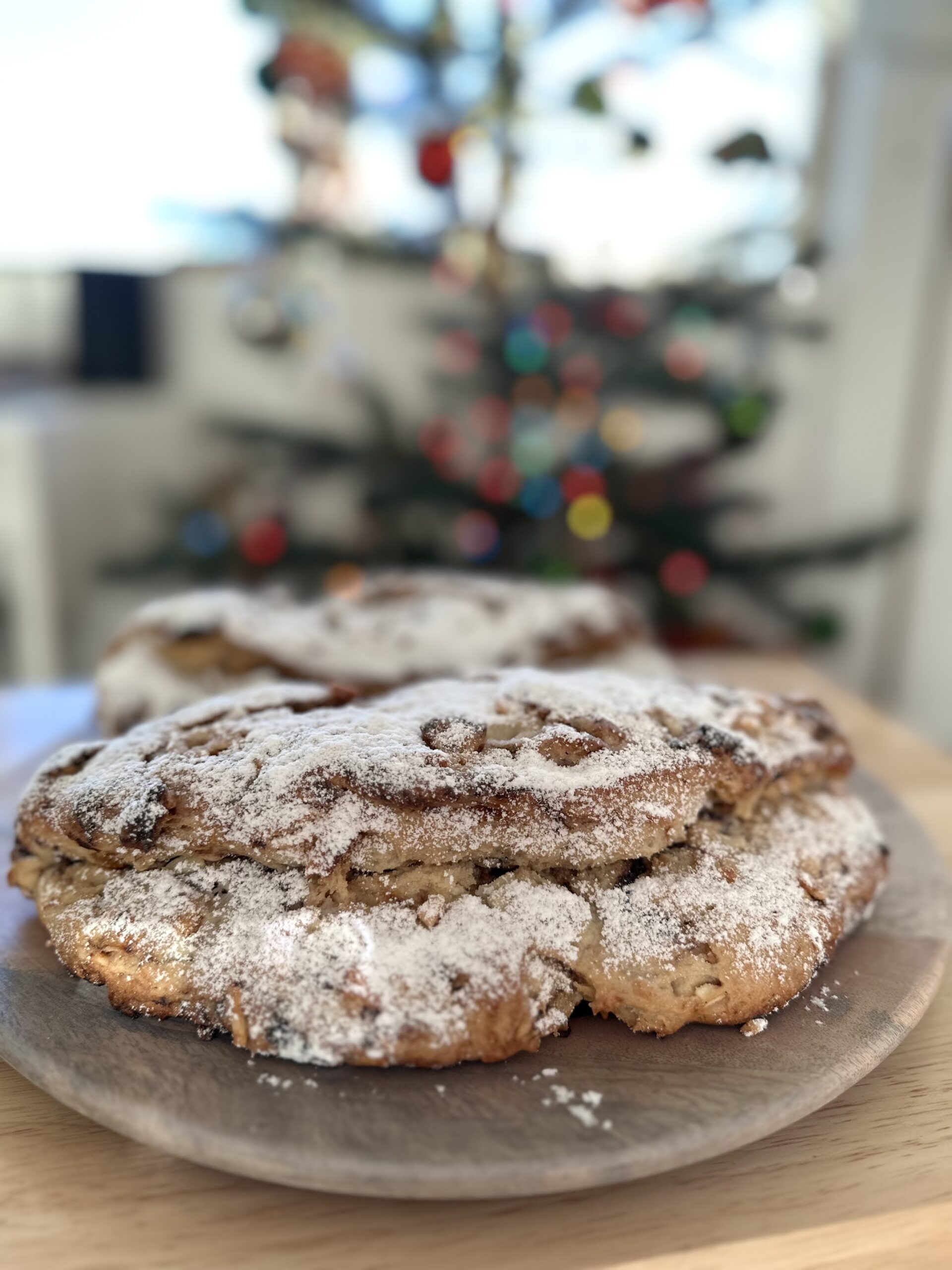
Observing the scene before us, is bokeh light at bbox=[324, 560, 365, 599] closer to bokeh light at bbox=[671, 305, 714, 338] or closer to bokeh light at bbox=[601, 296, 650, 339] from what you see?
bokeh light at bbox=[601, 296, 650, 339]

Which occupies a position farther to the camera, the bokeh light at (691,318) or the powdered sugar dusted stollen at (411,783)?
the bokeh light at (691,318)

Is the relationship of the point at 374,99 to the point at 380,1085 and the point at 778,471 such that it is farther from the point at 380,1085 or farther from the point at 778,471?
the point at 380,1085

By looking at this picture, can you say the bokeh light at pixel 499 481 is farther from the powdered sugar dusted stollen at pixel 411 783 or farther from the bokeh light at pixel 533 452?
the powdered sugar dusted stollen at pixel 411 783

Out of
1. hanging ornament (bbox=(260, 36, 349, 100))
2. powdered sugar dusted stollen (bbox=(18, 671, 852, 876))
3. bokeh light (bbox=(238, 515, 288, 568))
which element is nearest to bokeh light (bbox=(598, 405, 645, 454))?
bokeh light (bbox=(238, 515, 288, 568))

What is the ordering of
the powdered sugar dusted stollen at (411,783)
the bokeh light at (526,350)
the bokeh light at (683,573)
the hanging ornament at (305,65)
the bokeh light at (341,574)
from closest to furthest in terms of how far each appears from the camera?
the powdered sugar dusted stollen at (411,783) → the hanging ornament at (305,65) → the bokeh light at (526,350) → the bokeh light at (341,574) → the bokeh light at (683,573)

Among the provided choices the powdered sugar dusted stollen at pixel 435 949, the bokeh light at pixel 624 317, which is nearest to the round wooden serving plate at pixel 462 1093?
the powdered sugar dusted stollen at pixel 435 949

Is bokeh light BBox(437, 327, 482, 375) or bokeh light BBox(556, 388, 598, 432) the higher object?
bokeh light BBox(437, 327, 482, 375)

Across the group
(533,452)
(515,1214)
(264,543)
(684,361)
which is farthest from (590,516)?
(515,1214)

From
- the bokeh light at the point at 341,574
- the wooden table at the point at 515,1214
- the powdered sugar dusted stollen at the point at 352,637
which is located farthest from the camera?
the bokeh light at the point at 341,574

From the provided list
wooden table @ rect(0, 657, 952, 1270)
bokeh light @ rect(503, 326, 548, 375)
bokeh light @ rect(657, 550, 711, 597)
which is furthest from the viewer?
bokeh light @ rect(657, 550, 711, 597)
